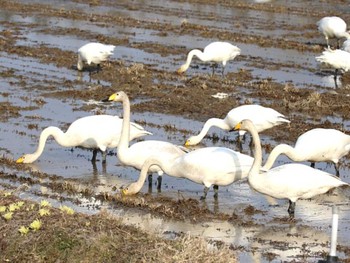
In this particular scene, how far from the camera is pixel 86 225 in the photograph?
8.97 metres

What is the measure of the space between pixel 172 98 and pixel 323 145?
6.65 m

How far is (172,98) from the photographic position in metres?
Result: 19.8

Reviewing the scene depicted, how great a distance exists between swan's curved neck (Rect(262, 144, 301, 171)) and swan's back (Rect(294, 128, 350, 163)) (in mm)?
118

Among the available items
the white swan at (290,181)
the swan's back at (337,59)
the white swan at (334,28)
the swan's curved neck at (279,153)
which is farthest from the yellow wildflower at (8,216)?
the white swan at (334,28)

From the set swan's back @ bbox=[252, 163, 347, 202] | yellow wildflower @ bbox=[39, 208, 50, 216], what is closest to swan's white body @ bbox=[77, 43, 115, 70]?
swan's back @ bbox=[252, 163, 347, 202]

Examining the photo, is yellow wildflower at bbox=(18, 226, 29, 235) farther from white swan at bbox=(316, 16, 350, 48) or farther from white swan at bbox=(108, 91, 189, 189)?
white swan at bbox=(316, 16, 350, 48)

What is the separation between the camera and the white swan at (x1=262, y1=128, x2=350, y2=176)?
13.5 m

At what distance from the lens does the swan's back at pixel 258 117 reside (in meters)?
15.7

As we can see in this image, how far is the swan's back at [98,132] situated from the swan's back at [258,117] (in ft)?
6.48

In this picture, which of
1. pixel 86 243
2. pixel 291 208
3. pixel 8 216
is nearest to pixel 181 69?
pixel 291 208

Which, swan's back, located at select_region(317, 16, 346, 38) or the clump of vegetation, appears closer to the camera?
the clump of vegetation

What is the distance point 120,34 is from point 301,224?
2107 cm

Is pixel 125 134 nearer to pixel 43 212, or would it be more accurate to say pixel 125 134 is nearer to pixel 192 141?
pixel 192 141

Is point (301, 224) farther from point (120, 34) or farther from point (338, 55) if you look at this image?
point (120, 34)
